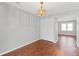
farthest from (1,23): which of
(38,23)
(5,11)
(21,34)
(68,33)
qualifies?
(68,33)

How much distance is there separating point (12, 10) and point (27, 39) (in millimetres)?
1850

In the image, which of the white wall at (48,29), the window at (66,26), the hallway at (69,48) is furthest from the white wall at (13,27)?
the window at (66,26)

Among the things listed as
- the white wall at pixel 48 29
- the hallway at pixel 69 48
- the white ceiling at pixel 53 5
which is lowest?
the hallway at pixel 69 48

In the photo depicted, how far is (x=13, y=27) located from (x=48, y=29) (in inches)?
114

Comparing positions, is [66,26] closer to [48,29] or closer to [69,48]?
[48,29]

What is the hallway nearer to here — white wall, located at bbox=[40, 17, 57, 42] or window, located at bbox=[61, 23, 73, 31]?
white wall, located at bbox=[40, 17, 57, 42]

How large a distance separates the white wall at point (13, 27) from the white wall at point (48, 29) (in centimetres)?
145

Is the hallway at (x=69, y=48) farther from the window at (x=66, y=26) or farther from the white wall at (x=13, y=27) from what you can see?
the window at (x=66, y=26)

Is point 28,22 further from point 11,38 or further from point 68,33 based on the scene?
point 68,33

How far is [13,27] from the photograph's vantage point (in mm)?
3393

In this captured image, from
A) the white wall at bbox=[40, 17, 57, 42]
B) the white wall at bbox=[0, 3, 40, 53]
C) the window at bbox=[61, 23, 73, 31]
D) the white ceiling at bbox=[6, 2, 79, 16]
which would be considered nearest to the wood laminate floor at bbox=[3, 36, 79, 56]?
the white wall at bbox=[0, 3, 40, 53]

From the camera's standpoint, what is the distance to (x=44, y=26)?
6.09 m

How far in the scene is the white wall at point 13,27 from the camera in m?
2.88

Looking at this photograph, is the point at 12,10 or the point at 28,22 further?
the point at 28,22
